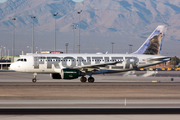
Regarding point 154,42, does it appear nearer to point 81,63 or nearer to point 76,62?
point 81,63

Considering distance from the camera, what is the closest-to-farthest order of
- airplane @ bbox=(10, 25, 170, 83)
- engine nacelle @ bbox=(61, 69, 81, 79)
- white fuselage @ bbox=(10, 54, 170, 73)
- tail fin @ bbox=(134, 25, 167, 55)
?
1. engine nacelle @ bbox=(61, 69, 81, 79)
2. airplane @ bbox=(10, 25, 170, 83)
3. white fuselage @ bbox=(10, 54, 170, 73)
4. tail fin @ bbox=(134, 25, 167, 55)

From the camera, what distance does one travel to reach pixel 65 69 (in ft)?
138

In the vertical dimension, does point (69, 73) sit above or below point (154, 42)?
below

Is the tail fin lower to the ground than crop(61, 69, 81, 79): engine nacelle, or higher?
higher

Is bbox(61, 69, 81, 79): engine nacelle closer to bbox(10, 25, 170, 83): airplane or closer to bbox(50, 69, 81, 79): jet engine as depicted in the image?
bbox(50, 69, 81, 79): jet engine

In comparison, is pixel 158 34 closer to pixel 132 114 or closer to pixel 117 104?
pixel 117 104

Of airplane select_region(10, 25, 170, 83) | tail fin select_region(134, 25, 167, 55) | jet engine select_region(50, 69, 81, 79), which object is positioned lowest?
jet engine select_region(50, 69, 81, 79)

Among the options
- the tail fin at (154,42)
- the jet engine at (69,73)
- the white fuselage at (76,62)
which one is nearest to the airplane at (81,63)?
the white fuselage at (76,62)

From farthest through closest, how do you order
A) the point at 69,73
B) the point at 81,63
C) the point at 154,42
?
the point at 154,42
the point at 81,63
the point at 69,73

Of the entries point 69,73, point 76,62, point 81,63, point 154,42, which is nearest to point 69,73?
point 69,73

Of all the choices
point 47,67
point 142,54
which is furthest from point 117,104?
point 142,54

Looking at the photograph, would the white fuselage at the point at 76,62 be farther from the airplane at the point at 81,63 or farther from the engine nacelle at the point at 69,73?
the engine nacelle at the point at 69,73

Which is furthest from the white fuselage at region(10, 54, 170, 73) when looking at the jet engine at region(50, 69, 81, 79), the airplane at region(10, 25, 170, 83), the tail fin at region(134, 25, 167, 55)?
the tail fin at region(134, 25, 167, 55)

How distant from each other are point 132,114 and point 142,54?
31454mm
